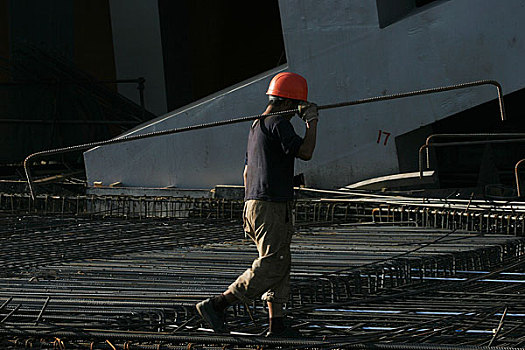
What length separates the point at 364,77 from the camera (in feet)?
26.8

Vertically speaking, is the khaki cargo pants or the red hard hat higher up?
the red hard hat

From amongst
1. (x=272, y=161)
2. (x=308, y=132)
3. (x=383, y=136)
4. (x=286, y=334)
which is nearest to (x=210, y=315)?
(x=286, y=334)

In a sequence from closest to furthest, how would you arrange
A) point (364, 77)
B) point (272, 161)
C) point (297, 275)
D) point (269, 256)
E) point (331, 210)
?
point (269, 256), point (272, 161), point (297, 275), point (331, 210), point (364, 77)

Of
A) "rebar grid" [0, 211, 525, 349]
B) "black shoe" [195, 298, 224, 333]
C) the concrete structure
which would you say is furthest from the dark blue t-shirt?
the concrete structure

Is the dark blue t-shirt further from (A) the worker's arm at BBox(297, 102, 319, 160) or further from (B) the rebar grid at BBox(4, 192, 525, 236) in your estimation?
(B) the rebar grid at BBox(4, 192, 525, 236)

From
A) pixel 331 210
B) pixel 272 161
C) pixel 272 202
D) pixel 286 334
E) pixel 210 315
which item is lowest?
pixel 286 334

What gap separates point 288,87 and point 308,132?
11.9 inches

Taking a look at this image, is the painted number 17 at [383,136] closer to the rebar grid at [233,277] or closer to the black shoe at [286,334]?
the rebar grid at [233,277]

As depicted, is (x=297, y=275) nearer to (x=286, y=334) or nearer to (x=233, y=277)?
(x=233, y=277)

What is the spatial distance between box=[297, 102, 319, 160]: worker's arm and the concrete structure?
3.99 metres

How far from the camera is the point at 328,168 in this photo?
28.2 ft

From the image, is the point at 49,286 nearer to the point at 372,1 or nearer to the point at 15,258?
the point at 15,258

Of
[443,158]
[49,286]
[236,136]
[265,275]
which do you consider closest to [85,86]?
[236,136]

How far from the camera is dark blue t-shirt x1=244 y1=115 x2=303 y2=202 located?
4125mm
